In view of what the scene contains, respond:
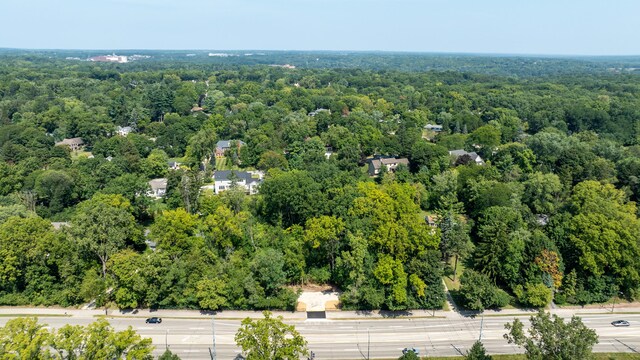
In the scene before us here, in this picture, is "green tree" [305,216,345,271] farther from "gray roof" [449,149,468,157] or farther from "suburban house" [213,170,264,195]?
"gray roof" [449,149,468,157]

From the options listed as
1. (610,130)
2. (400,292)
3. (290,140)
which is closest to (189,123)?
(290,140)

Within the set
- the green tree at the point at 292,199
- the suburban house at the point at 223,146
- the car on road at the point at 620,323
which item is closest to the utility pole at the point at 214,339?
the green tree at the point at 292,199

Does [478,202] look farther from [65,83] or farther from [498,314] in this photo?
[65,83]

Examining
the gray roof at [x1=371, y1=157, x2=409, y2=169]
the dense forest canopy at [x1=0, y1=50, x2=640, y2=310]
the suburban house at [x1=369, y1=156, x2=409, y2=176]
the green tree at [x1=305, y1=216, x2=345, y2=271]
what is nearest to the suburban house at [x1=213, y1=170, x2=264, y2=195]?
the dense forest canopy at [x1=0, y1=50, x2=640, y2=310]

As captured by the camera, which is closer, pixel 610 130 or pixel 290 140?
pixel 290 140

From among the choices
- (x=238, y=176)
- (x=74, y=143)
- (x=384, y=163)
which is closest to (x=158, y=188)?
(x=238, y=176)

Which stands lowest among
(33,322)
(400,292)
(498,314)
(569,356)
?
(498,314)

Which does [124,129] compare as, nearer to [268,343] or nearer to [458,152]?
[458,152]
